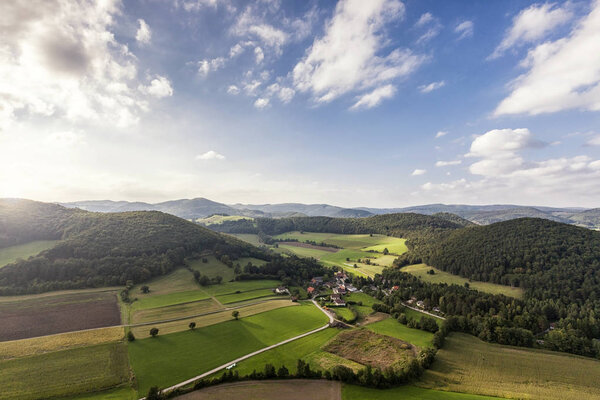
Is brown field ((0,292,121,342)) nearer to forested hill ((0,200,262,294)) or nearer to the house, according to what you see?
forested hill ((0,200,262,294))

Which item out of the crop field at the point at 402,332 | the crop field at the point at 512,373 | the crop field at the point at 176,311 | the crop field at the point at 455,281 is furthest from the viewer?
the crop field at the point at 455,281

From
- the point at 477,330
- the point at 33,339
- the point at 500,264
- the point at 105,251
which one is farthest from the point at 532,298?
the point at 105,251

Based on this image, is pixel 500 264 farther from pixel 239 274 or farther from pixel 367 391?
pixel 239 274

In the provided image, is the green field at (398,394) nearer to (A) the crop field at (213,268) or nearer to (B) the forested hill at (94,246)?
(A) the crop field at (213,268)

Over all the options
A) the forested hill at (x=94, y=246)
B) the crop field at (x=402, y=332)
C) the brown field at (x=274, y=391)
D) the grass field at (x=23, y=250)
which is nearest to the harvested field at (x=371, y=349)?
the crop field at (x=402, y=332)

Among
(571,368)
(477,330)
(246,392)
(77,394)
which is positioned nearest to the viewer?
(77,394)

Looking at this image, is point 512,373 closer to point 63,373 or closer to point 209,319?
point 209,319
